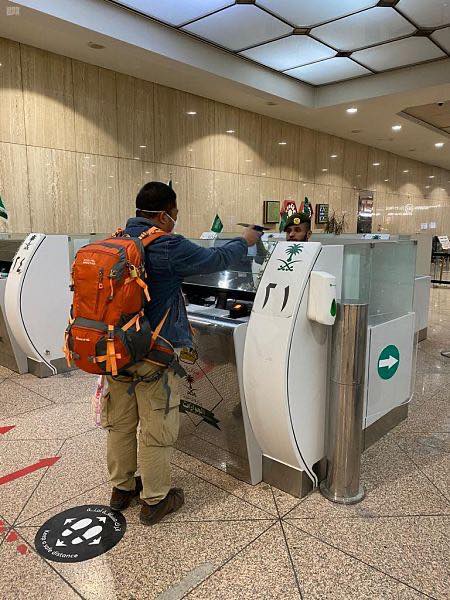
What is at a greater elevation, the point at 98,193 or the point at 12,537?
the point at 98,193

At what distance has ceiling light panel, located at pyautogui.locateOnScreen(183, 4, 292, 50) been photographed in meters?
5.62

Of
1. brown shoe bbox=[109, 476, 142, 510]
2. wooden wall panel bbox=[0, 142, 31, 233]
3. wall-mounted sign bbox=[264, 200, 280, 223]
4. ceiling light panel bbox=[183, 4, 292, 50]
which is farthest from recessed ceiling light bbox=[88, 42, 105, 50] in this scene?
brown shoe bbox=[109, 476, 142, 510]

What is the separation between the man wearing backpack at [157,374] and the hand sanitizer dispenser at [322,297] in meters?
0.36

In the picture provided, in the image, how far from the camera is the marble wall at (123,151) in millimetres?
6039

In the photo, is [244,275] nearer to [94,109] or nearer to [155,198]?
[155,198]

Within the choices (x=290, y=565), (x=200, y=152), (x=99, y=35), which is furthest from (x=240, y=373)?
(x=200, y=152)

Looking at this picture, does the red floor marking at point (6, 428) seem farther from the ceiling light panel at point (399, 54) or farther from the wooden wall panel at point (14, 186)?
the ceiling light panel at point (399, 54)

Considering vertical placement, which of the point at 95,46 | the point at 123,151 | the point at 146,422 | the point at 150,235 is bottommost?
the point at 146,422


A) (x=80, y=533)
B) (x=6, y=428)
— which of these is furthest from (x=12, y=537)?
(x=6, y=428)

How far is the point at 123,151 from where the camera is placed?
714cm

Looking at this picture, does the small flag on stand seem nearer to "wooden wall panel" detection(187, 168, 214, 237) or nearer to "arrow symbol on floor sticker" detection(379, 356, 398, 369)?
"wooden wall panel" detection(187, 168, 214, 237)

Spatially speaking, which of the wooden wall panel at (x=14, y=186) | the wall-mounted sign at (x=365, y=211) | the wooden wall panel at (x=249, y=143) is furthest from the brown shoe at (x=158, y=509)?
the wall-mounted sign at (x=365, y=211)

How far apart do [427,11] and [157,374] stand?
584 cm

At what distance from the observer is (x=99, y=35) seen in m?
5.50
